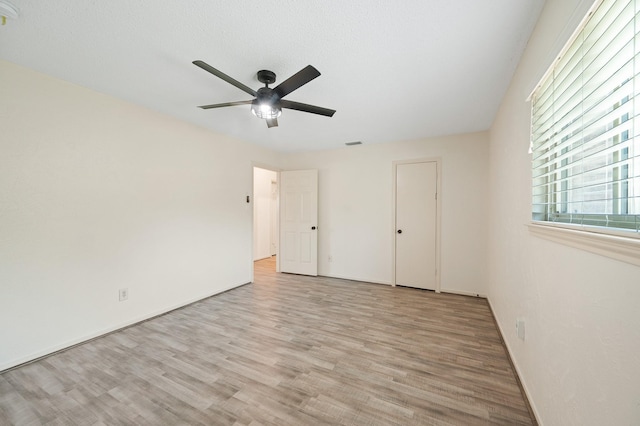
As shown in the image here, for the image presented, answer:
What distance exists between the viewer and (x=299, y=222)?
4.84 metres

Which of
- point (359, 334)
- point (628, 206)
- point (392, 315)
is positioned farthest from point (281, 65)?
point (392, 315)

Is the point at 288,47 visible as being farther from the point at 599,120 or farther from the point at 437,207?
the point at 437,207

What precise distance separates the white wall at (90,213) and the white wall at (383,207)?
6.93 ft

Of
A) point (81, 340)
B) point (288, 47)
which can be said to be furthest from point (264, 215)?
point (288, 47)

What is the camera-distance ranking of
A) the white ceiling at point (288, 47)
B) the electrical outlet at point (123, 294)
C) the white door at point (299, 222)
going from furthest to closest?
the white door at point (299, 222)
the electrical outlet at point (123, 294)
the white ceiling at point (288, 47)

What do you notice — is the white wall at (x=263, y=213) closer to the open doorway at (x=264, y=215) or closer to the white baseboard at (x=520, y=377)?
the open doorway at (x=264, y=215)

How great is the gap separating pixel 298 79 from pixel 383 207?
9.69ft

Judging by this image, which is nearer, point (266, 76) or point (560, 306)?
point (560, 306)

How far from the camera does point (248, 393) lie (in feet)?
5.55

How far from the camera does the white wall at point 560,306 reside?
2.48ft

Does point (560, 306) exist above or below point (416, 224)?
below

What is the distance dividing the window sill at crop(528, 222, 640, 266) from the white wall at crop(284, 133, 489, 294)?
8.26 feet

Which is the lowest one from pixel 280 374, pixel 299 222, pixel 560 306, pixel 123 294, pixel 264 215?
pixel 280 374

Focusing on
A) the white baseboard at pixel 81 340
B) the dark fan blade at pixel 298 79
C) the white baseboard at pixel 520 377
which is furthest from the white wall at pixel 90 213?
the white baseboard at pixel 520 377
